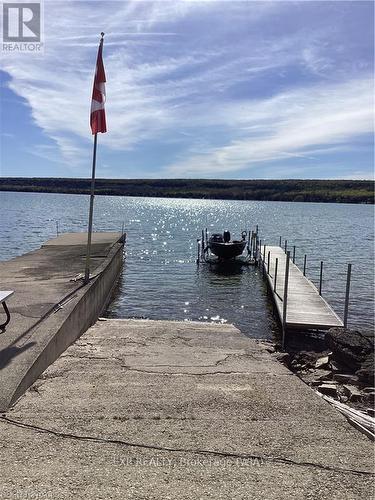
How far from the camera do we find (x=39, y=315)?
25.4 ft

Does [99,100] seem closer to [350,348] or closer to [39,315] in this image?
[39,315]

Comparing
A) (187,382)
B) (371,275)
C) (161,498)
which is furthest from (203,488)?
(371,275)

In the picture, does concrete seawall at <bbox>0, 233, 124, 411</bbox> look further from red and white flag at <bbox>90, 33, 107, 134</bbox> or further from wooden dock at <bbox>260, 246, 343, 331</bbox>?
wooden dock at <bbox>260, 246, 343, 331</bbox>

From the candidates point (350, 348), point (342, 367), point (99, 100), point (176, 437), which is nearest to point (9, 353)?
point (176, 437)

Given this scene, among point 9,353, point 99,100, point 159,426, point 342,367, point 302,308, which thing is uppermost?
point 99,100

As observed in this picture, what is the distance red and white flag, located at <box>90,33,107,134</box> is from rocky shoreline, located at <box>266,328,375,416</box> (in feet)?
20.5

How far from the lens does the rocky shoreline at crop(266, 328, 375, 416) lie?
26.6 ft

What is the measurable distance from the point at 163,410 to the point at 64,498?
5.54ft

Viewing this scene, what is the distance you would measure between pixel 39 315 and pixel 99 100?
4.62 m

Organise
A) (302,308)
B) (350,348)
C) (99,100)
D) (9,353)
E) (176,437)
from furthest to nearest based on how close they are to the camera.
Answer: (302,308) < (350,348) < (99,100) < (9,353) < (176,437)

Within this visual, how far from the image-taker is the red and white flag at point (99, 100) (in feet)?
30.9

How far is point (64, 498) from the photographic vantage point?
3320mm

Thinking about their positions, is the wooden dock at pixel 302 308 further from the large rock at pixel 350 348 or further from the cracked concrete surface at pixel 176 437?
the cracked concrete surface at pixel 176 437

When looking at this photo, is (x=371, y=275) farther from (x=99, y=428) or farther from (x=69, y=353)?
(x=99, y=428)
